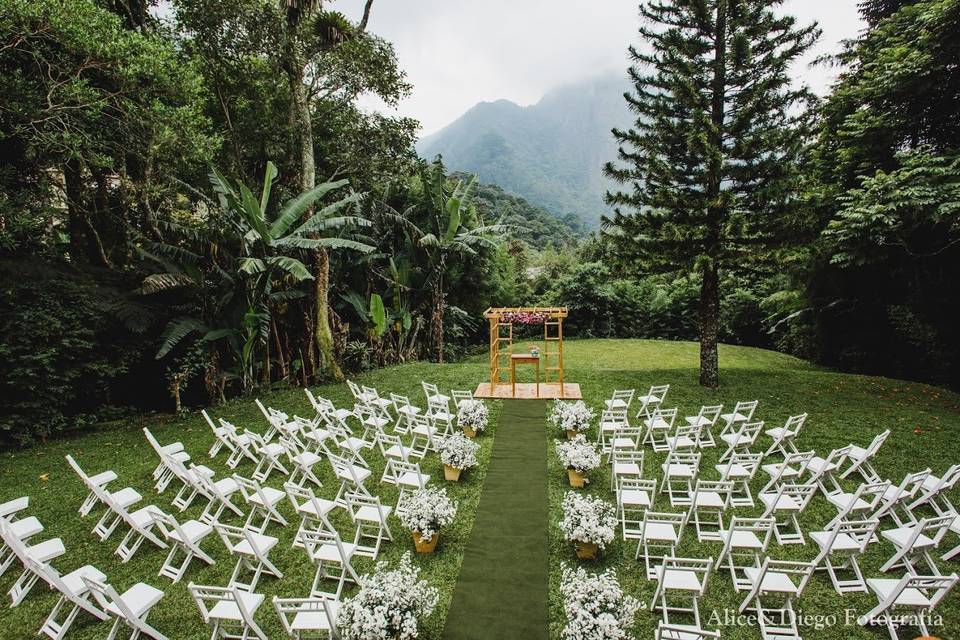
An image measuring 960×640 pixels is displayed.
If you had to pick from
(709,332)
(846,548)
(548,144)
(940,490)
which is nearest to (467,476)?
(846,548)

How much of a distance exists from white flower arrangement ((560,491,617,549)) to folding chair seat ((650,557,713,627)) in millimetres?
660

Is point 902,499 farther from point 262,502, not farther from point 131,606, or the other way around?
point 131,606

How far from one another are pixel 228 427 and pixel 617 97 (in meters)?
171

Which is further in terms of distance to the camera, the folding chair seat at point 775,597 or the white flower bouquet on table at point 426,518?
the white flower bouquet on table at point 426,518

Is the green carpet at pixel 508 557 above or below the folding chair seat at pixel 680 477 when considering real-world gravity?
below

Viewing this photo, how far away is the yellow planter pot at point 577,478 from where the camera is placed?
23.6ft

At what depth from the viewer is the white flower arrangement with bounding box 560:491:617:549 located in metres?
5.27

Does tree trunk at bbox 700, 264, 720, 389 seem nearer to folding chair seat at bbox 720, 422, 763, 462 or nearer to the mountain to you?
folding chair seat at bbox 720, 422, 763, 462

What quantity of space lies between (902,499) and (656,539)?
354 centimetres

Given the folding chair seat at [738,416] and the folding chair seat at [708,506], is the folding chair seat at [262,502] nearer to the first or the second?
the folding chair seat at [708,506]

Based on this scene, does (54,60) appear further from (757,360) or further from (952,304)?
(757,360)

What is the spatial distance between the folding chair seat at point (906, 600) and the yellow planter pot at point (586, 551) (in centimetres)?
252

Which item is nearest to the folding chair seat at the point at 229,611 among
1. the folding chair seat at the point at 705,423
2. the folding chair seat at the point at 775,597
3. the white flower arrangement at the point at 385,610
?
the white flower arrangement at the point at 385,610

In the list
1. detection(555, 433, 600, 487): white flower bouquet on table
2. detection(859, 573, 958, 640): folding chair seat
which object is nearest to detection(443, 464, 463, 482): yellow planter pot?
detection(555, 433, 600, 487): white flower bouquet on table
